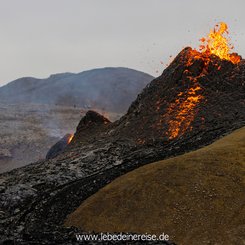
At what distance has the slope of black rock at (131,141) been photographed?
21.4 m

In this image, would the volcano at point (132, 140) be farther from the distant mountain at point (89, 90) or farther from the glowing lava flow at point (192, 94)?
the distant mountain at point (89, 90)

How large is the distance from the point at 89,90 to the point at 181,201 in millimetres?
152727

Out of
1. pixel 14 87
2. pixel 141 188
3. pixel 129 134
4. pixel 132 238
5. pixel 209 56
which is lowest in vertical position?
pixel 132 238

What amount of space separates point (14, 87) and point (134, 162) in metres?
177

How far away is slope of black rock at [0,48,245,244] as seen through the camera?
21.4 metres

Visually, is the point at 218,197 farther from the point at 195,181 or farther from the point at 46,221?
the point at 46,221

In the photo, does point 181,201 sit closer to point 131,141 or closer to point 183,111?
point 131,141

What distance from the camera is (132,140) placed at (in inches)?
1198

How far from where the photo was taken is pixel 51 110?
11069cm

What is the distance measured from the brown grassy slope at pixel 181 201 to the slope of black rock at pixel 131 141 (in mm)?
1762

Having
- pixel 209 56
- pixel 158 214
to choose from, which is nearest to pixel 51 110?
pixel 209 56

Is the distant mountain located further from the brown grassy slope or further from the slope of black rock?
the brown grassy slope

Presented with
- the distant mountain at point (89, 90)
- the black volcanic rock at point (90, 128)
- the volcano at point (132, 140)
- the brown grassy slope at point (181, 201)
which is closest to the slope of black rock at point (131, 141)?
the volcano at point (132, 140)

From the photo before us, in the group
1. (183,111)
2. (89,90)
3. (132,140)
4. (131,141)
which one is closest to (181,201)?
(131,141)
